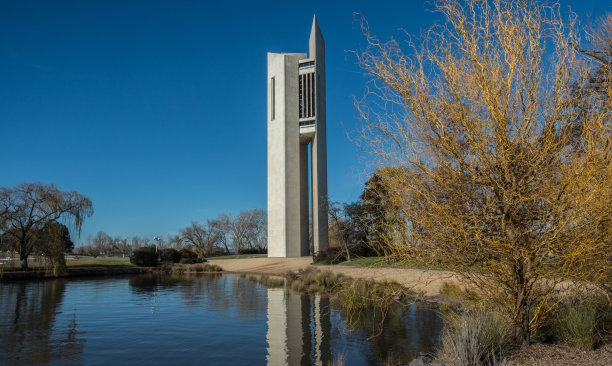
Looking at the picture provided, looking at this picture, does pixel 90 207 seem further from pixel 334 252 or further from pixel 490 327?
pixel 490 327

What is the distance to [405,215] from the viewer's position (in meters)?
5.90

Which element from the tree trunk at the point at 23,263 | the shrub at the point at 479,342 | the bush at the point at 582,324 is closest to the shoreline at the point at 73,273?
the tree trunk at the point at 23,263

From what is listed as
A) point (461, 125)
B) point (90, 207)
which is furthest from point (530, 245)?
point (90, 207)

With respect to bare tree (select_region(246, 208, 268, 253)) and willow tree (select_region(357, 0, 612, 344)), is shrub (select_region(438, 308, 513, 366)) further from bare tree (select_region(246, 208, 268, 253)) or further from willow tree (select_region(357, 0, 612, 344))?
bare tree (select_region(246, 208, 268, 253))

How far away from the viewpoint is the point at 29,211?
27.5m

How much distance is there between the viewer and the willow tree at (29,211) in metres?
26.5

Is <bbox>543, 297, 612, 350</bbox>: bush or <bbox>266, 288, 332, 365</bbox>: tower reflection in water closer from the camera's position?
<bbox>543, 297, 612, 350</bbox>: bush

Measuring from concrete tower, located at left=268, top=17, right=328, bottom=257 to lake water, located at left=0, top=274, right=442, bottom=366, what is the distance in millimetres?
25914

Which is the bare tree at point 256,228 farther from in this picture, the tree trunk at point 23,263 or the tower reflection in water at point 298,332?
the tower reflection in water at point 298,332

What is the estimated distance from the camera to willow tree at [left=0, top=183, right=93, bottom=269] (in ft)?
86.8

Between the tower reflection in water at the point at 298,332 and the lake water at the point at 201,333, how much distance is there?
0.07 feet

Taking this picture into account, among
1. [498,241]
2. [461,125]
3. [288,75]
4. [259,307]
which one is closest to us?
[498,241]

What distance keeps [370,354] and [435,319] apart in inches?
164

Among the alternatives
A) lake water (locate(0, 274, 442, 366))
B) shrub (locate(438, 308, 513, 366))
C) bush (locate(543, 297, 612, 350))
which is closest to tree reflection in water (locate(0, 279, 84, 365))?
lake water (locate(0, 274, 442, 366))
